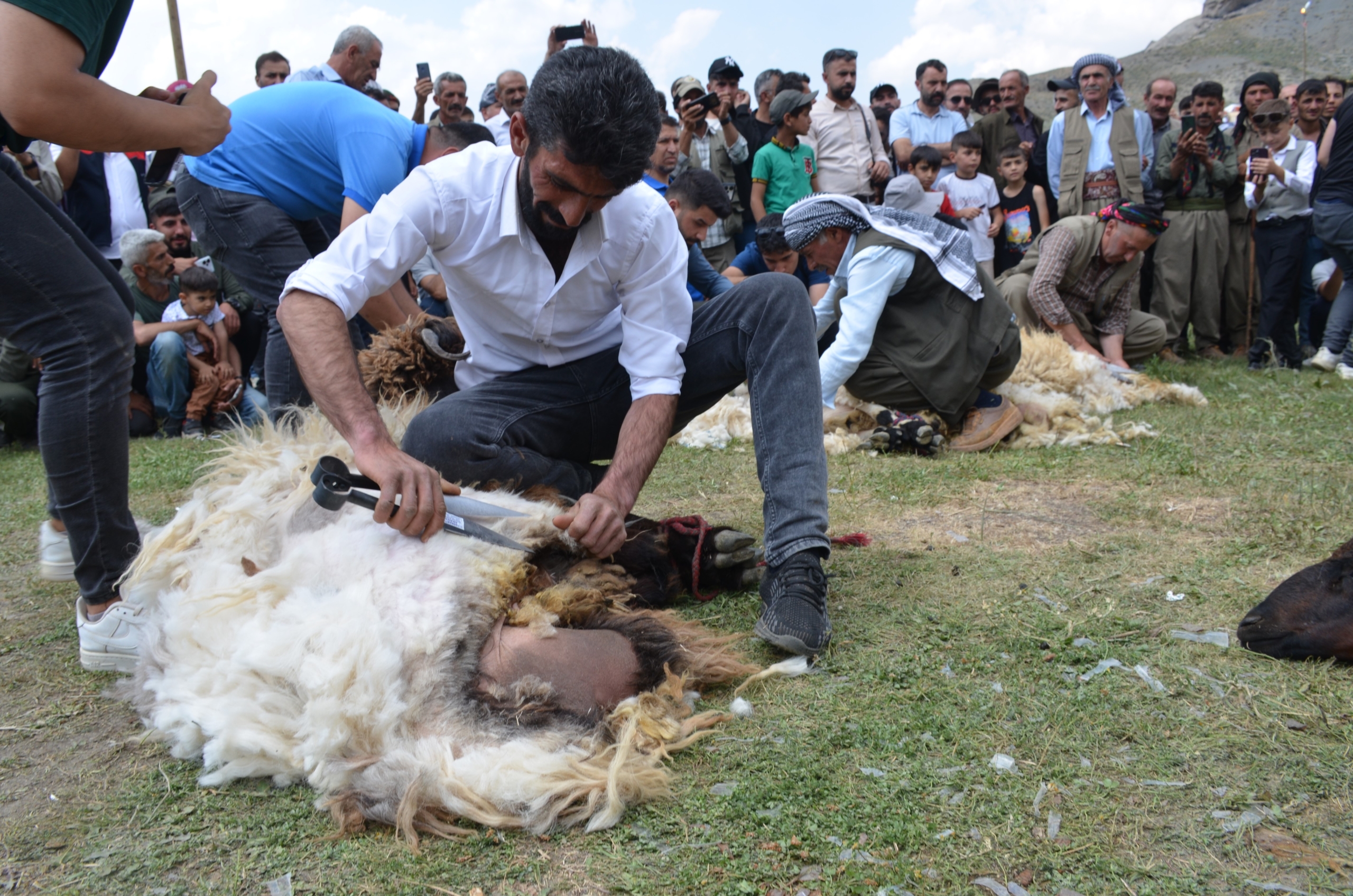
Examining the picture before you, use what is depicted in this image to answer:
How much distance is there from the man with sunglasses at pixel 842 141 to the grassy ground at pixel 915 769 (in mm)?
5436

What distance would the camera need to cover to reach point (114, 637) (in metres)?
2.41

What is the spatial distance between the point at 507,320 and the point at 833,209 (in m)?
2.82

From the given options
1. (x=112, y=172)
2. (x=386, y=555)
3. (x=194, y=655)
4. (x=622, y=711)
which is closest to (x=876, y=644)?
(x=622, y=711)

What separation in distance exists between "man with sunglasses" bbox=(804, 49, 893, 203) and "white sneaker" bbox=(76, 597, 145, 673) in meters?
6.74

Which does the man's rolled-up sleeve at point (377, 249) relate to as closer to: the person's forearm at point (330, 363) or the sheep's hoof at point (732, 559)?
the person's forearm at point (330, 363)

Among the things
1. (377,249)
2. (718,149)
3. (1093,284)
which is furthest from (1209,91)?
(377,249)

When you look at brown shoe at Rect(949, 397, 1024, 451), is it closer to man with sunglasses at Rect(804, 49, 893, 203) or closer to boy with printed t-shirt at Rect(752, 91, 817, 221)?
boy with printed t-shirt at Rect(752, 91, 817, 221)

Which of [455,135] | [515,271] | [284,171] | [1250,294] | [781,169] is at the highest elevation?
[781,169]

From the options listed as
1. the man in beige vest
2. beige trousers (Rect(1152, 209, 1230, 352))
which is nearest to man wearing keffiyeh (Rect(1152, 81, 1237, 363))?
beige trousers (Rect(1152, 209, 1230, 352))

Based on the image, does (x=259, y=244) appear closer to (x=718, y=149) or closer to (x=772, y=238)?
(x=772, y=238)

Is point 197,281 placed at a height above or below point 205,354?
above

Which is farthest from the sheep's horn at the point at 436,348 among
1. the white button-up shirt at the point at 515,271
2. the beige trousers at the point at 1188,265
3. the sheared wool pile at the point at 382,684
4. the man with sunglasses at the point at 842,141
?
the beige trousers at the point at 1188,265

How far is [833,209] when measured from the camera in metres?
5.06

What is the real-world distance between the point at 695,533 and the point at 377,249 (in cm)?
121
